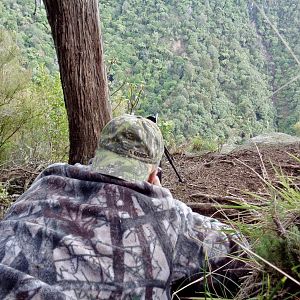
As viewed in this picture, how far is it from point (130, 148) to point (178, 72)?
56.6 feet

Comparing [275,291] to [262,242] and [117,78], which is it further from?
[117,78]

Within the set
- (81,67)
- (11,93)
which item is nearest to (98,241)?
(81,67)

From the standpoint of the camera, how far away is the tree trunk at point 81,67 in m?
2.92

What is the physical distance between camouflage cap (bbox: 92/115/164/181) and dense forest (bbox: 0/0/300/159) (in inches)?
11.7

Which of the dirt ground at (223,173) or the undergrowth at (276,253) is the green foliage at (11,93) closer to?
the dirt ground at (223,173)

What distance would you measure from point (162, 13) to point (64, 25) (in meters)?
23.0

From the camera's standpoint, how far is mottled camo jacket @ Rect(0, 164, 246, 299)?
4.39 feet

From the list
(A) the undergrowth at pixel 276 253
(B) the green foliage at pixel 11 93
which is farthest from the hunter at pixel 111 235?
(B) the green foliage at pixel 11 93

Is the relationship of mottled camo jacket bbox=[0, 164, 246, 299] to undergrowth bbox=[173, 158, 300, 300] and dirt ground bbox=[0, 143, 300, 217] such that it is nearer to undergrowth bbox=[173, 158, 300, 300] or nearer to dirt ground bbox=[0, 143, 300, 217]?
undergrowth bbox=[173, 158, 300, 300]

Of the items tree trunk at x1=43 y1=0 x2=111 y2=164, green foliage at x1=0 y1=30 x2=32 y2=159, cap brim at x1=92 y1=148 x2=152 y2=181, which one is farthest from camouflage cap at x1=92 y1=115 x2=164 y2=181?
green foliage at x1=0 y1=30 x2=32 y2=159

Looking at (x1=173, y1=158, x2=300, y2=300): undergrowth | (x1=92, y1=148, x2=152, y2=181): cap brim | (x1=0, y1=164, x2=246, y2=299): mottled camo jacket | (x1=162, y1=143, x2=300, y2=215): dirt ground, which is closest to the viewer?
(x1=173, y1=158, x2=300, y2=300): undergrowth

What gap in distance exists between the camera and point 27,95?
7.96 meters

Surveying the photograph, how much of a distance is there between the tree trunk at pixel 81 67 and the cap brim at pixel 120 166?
1.47 meters

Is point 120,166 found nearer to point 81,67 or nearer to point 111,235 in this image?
point 111,235
